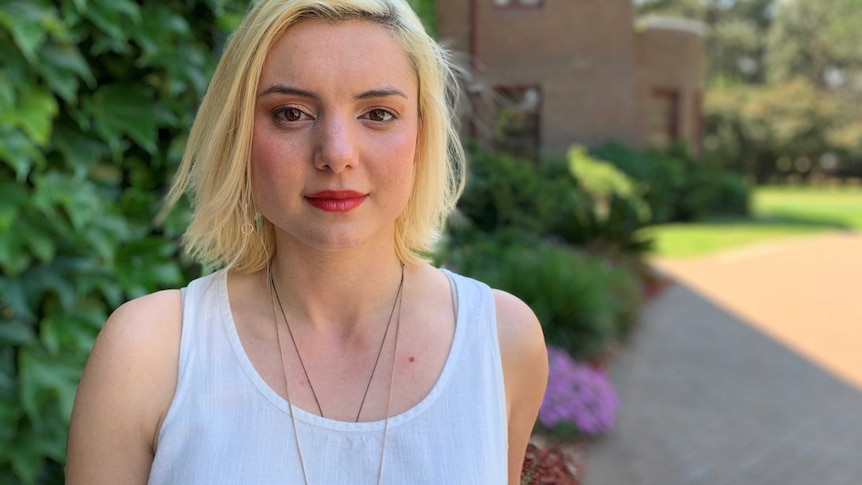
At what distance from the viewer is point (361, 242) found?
121 centimetres

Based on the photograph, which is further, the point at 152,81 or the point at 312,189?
the point at 152,81

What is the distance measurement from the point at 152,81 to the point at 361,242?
1.53 meters

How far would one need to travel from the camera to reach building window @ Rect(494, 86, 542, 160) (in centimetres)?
250

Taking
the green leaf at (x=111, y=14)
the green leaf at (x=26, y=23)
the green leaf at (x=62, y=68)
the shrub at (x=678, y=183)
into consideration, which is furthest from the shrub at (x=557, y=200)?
the green leaf at (x=26, y=23)

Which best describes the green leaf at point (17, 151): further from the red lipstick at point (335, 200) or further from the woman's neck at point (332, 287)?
the red lipstick at point (335, 200)

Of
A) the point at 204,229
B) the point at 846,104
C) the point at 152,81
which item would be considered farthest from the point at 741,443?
the point at 846,104

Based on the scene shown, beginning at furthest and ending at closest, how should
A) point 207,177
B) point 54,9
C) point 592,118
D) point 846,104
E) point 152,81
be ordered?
1. point 846,104
2. point 592,118
3. point 152,81
4. point 54,9
5. point 207,177

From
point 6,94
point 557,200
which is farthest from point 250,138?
point 557,200

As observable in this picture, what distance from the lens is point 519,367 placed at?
1308 mm

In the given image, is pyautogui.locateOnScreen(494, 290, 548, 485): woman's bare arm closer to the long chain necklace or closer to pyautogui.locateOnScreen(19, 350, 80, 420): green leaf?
the long chain necklace

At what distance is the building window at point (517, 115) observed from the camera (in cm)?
250

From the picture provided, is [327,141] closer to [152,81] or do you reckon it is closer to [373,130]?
[373,130]

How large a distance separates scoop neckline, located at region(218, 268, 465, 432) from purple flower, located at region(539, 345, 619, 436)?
267cm

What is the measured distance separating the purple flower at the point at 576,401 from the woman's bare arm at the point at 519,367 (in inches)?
101
